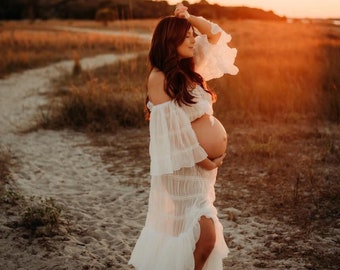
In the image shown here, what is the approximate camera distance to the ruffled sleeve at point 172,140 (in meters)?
2.78

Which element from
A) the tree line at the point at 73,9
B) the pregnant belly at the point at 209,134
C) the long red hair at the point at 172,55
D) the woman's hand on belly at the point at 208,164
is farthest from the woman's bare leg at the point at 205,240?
the tree line at the point at 73,9

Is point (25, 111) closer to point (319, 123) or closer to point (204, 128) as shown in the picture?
point (319, 123)

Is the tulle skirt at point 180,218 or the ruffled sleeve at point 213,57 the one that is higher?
the ruffled sleeve at point 213,57

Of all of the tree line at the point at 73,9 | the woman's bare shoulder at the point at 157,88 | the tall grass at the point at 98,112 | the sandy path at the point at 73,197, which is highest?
the tree line at the point at 73,9

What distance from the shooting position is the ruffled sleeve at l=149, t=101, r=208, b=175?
2.78 metres

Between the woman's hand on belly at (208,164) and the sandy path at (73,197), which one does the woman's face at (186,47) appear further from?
the sandy path at (73,197)

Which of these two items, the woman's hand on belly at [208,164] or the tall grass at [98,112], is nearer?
the woman's hand on belly at [208,164]

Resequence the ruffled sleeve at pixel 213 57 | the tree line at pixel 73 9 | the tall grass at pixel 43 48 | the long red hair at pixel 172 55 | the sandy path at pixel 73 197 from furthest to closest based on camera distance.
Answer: the tree line at pixel 73 9 < the tall grass at pixel 43 48 < the sandy path at pixel 73 197 < the ruffled sleeve at pixel 213 57 < the long red hair at pixel 172 55

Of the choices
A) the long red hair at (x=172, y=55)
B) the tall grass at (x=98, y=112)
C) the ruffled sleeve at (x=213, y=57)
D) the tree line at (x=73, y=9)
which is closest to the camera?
the long red hair at (x=172, y=55)

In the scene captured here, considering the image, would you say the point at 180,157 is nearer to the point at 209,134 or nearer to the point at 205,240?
the point at 209,134

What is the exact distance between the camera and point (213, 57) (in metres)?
3.24

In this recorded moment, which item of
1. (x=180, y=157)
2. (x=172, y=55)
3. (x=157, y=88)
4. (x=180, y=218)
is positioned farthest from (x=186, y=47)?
(x=180, y=218)

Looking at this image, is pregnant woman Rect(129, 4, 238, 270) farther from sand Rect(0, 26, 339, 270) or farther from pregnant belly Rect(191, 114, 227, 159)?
sand Rect(0, 26, 339, 270)

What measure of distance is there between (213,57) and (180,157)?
82 cm
